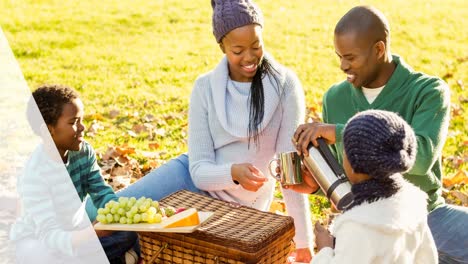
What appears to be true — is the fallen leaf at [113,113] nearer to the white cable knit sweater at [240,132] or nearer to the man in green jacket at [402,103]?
the white cable knit sweater at [240,132]

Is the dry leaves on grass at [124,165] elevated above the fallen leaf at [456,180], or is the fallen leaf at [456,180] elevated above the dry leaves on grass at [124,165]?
the dry leaves on grass at [124,165]

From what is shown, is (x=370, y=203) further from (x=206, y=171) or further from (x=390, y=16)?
(x=390, y=16)

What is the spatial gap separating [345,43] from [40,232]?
160 cm

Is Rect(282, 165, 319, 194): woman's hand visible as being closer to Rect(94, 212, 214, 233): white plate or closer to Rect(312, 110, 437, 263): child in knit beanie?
Rect(94, 212, 214, 233): white plate

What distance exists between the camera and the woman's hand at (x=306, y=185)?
132 inches

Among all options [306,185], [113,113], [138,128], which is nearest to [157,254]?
[306,185]

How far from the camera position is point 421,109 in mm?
3266

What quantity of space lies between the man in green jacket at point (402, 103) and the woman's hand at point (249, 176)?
168 millimetres

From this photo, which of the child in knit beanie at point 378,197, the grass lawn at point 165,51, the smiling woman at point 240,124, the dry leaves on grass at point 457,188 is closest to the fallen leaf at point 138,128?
the grass lawn at point 165,51

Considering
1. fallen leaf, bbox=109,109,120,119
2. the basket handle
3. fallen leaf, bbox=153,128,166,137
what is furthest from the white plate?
fallen leaf, bbox=109,109,120,119

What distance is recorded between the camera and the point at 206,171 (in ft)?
12.0

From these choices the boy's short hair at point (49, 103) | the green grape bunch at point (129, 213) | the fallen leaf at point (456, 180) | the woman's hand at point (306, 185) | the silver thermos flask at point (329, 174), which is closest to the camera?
the silver thermos flask at point (329, 174)

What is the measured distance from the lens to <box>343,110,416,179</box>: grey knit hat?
8.04ft

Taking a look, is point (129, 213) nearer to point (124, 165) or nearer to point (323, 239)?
point (323, 239)
